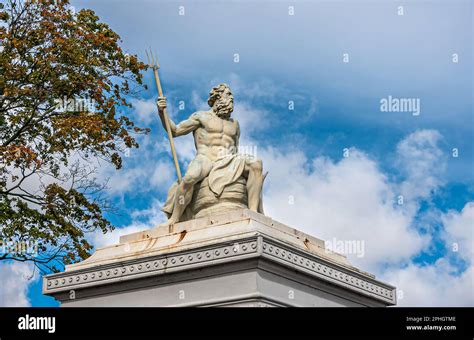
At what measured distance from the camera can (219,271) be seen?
481 inches

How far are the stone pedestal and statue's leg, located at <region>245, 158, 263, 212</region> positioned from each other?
2.14 feet

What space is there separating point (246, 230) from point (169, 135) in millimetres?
2620

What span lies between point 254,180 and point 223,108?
1.42 m

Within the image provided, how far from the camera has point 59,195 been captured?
1970cm

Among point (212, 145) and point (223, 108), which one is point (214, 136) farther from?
point (223, 108)

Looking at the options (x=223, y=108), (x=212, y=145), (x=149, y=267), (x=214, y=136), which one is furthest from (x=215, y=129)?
(x=149, y=267)

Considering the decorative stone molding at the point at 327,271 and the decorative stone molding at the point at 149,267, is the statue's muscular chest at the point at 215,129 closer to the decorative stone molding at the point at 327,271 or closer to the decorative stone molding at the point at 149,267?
the decorative stone molding at the point at 149,267

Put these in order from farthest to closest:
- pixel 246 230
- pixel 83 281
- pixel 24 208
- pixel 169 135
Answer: pixel 24 208, pixel 169 135, pixel 83 281, pixel 246 230

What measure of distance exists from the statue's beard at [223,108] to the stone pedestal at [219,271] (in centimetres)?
204

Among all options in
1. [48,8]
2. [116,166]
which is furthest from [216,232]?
[48,8]

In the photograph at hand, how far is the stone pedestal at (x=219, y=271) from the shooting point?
12.1 metres

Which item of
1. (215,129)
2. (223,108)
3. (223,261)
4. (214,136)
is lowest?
(223,261)

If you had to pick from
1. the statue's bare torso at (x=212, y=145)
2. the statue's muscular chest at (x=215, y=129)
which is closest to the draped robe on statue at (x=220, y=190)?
the statue's bare torso at (x=212, y=145)
